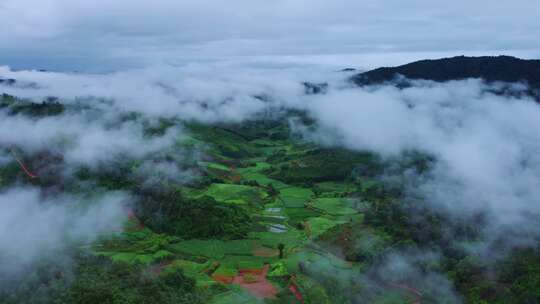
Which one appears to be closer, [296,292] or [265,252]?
[296,292]

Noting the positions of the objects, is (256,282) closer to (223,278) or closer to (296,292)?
(223,278)

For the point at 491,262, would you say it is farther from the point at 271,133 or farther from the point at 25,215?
the point at 271,133

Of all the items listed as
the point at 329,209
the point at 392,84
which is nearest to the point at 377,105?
the point at 392,84

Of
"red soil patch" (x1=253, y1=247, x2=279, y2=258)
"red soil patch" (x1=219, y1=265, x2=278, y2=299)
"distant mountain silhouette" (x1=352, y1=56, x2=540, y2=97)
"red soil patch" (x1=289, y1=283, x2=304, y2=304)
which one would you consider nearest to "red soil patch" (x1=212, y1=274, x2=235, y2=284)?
"red soil patch" (x1=219, y1=265, x2=278, y2=299)

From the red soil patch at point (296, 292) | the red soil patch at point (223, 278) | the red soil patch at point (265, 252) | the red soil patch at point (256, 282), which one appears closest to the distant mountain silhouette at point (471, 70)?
the red soil patch at point (265, 252)

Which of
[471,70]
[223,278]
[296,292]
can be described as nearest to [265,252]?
[223,278]

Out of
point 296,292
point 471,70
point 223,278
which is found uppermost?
point 471,70
